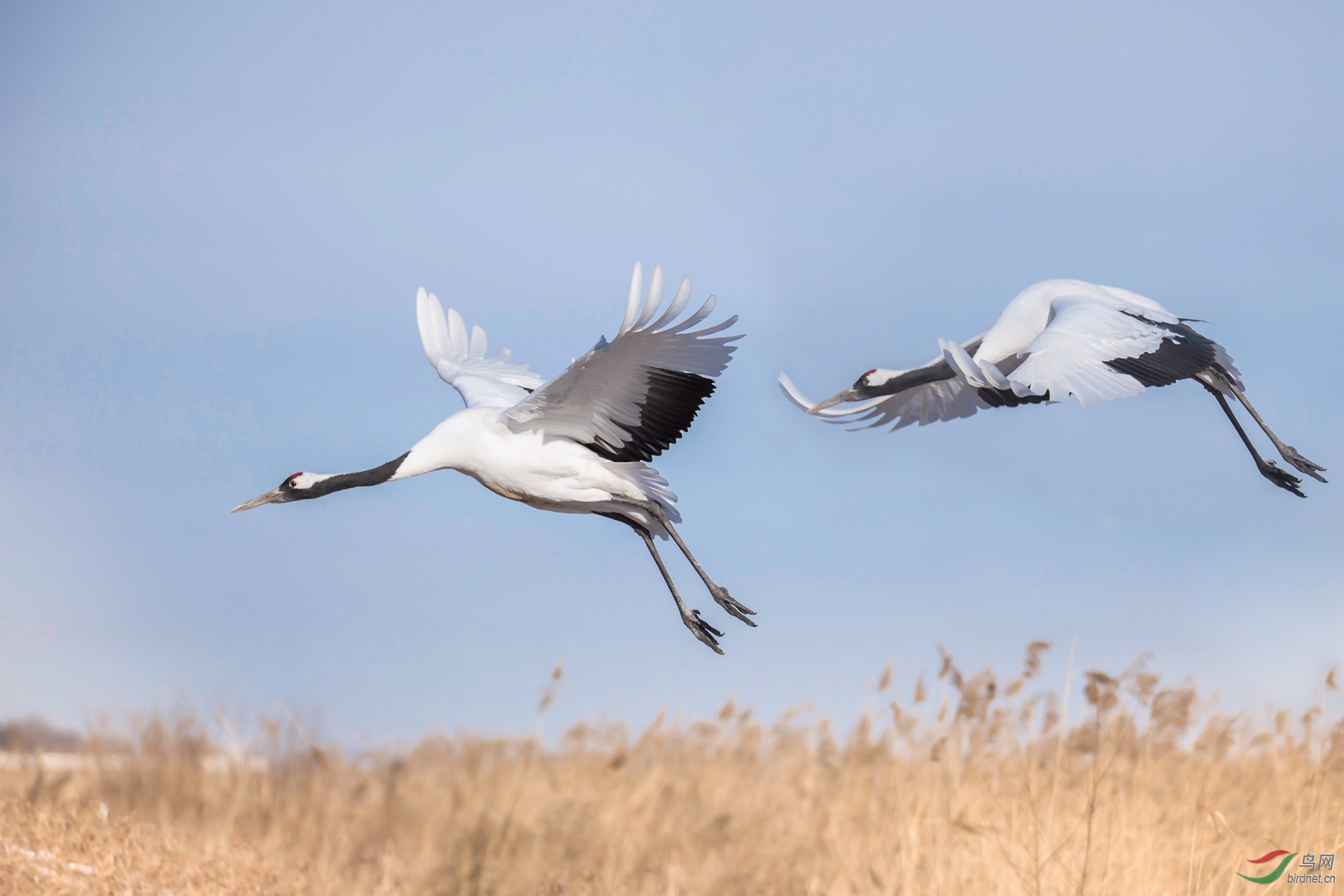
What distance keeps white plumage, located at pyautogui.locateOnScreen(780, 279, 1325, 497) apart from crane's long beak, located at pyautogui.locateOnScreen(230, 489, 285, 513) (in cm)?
233

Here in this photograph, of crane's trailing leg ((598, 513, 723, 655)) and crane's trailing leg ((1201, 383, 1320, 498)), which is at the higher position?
crane's trailing leg ((1201, 383, 1320, 498))

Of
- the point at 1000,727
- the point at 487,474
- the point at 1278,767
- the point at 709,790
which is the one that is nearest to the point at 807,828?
the point at 709,790

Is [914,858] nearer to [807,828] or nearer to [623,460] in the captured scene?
[807,828]

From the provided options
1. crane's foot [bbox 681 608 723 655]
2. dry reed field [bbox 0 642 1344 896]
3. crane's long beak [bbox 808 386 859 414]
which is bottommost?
dry reed field [bbox 0 642 1344 896]

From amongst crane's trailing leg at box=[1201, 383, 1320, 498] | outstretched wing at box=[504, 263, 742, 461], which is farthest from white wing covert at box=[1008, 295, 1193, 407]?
outstretched wing at box=[504, 263, 742, 461]

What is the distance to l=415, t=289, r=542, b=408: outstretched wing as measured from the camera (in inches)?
217

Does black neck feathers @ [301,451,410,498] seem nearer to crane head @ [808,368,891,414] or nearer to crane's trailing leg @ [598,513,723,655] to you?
crane's trailing leg @ [598,513,723,655]

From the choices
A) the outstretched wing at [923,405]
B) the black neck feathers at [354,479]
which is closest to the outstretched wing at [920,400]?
the outstretched wing at [923,405]

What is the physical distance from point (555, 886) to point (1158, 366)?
3618 mm

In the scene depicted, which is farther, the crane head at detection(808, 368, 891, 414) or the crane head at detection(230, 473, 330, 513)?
the crane head at detection(808, 368, 891, 414)

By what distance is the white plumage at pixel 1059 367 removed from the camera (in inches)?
168

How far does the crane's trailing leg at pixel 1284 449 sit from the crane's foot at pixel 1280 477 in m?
0.06

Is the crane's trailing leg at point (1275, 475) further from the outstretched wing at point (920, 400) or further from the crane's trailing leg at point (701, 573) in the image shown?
A: the crane's trailing leg at point (701, 573)

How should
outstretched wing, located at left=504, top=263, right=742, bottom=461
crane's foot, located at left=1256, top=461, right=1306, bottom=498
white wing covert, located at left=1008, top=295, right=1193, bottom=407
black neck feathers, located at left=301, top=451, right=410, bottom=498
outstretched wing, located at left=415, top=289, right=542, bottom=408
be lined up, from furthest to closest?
outstretched wing, located at left=415, top=289, right=542, bottom=408 < crane's foot, located at left=1256, top=461, right=1306, bottom=498 < black neck feathers, located at left=301, top=451, right=410, bottom=498 < white wing covert, located at left=1008, top=295, right=1193, bottom=407 < outstretched wing, located at left=504, top=263, right=742, bottom=461
